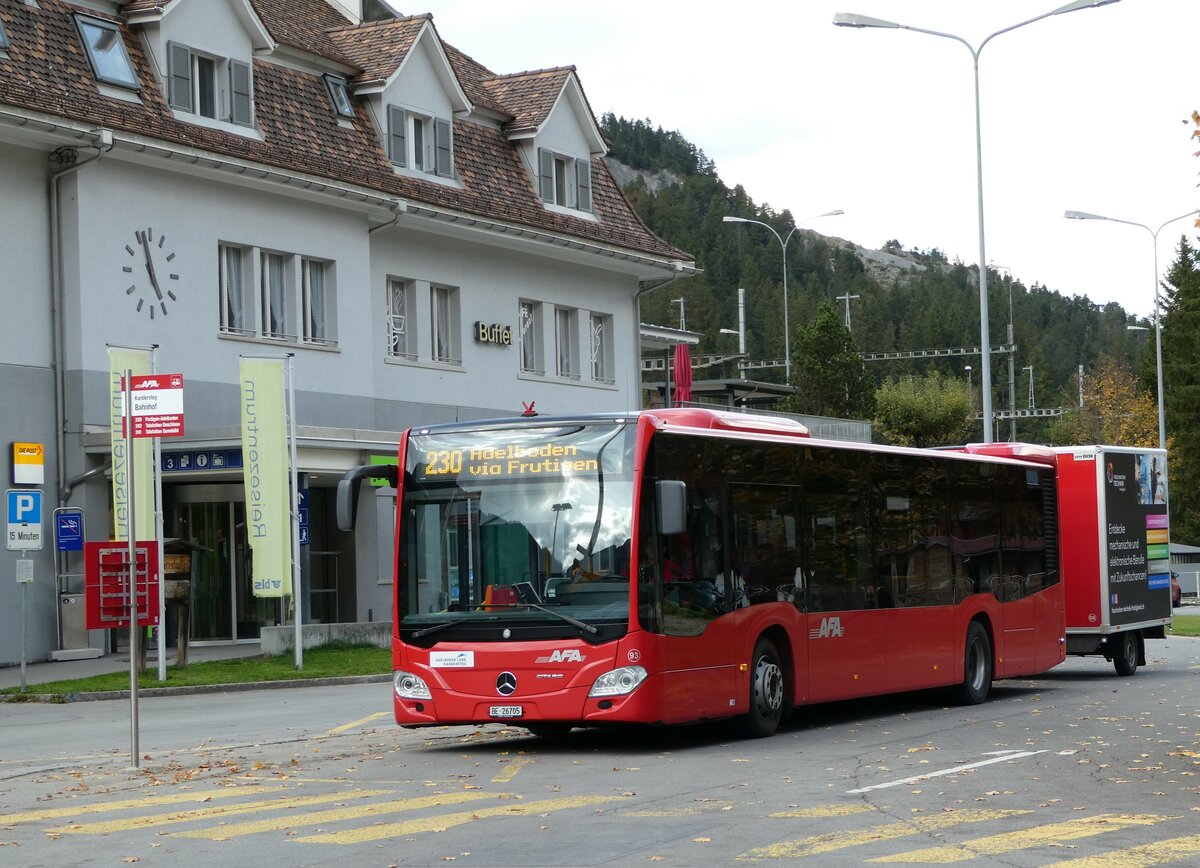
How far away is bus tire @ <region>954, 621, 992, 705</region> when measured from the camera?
66.3ft

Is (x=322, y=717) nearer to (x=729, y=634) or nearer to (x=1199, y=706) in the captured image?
(x=729, y=634)

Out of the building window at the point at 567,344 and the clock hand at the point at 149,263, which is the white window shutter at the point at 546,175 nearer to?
the building window at the point at 567,344

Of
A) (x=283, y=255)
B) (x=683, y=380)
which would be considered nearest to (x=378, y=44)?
(x=283, y=255)

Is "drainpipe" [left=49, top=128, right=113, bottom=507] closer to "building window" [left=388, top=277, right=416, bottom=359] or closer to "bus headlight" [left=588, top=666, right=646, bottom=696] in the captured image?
"building window" [left=388, top=277, right=416, bottom=359]

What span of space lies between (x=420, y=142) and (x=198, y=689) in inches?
608

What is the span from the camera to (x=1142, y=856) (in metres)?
8.85

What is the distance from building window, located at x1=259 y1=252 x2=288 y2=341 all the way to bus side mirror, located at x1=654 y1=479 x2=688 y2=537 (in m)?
17.9

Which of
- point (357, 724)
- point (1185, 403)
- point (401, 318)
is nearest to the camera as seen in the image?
point (357, 724)

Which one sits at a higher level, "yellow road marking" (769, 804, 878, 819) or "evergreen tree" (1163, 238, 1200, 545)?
"evergreen tree" (1163, 238, 1200, 545)

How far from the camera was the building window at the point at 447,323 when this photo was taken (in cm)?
3631

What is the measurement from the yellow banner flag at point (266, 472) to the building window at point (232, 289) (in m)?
4.32

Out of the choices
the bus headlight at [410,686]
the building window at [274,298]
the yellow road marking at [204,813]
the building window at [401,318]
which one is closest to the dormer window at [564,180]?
the building window at [401,318]

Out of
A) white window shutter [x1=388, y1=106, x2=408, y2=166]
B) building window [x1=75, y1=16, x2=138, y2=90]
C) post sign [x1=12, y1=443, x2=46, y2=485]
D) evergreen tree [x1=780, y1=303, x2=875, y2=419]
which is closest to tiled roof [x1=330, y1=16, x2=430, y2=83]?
white window shutter [x1=388, y1=106, x2=408, y2=166]

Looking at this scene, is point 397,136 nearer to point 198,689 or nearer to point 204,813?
point 198,689
